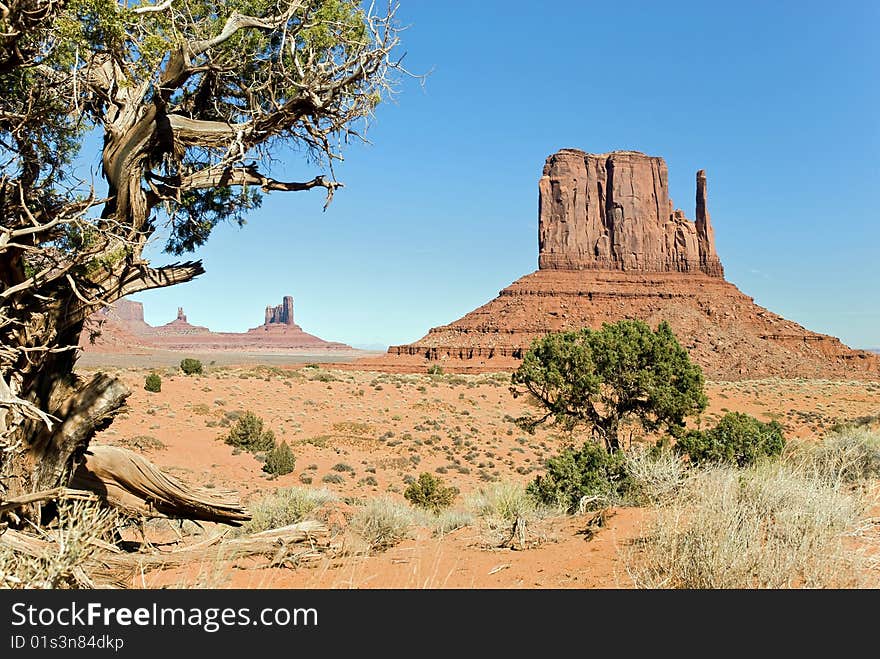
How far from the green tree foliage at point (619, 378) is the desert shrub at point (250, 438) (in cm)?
1145

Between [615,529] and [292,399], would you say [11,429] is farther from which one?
[292,399]

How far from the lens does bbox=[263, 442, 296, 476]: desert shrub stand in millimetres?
21000

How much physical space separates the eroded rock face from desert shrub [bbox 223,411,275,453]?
90.9 metres

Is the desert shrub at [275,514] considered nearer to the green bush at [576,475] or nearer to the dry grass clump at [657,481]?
the green bush at [576,475]

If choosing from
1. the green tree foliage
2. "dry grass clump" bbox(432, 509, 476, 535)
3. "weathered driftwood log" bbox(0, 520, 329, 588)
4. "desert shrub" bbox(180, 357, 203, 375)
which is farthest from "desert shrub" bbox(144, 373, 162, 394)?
"weathered driftwood log" bbox(0, 520, 329, 588)

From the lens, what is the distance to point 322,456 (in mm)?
24531

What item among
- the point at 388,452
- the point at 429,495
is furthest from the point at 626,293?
the point at 429,495

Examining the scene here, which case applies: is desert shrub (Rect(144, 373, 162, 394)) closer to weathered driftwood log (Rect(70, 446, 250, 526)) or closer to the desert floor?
the desert floor

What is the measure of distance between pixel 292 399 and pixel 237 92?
97.8 feet

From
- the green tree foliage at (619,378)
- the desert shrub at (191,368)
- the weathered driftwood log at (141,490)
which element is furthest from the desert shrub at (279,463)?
the desert shrub at (191,368)

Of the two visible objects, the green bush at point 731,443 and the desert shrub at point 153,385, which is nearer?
the green bush at point 731,443

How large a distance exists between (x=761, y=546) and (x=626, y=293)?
329 ft

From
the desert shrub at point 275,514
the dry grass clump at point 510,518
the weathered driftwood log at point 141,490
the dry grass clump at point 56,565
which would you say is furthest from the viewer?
the desert shrub at point 275,514

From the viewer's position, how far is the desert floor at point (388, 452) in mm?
5887
